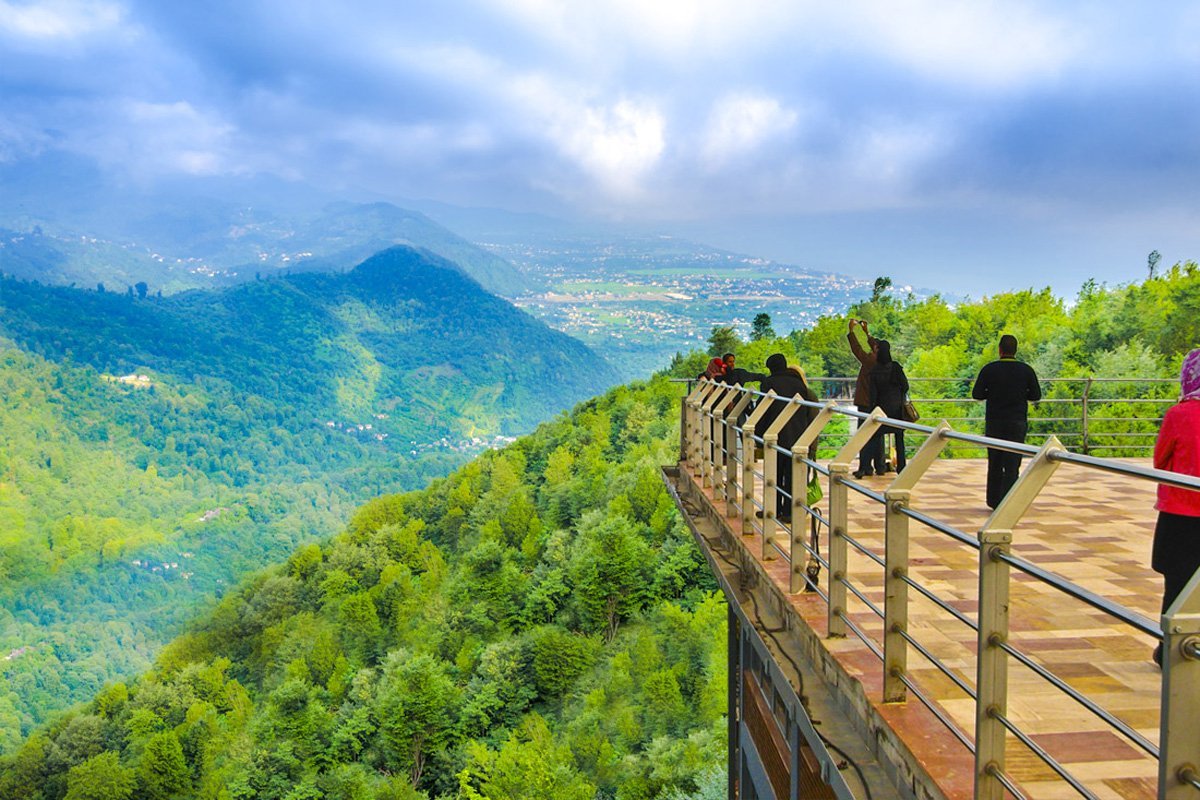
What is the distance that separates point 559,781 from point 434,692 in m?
15.7

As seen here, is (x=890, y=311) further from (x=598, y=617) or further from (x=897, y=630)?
(x=897, y=630)

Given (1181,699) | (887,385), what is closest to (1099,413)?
(887,385)

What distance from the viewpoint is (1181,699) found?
1929 mm

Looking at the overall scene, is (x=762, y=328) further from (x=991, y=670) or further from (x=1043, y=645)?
(x=991, y=670)

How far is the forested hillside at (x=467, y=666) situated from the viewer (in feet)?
135

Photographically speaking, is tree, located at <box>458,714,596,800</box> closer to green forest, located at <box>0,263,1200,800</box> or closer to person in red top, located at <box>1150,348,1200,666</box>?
green forest, located at <box>0,263,1200,800</box>

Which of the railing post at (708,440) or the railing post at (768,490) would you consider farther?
the railing post at (708,440)

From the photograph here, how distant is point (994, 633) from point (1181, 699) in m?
0.80

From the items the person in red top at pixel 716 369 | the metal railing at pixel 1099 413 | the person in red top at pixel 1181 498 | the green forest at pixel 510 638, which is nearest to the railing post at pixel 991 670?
the person in red top at pixel 1181 498

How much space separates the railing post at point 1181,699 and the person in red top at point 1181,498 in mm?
1964

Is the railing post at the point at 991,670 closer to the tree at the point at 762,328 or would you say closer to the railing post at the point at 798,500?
the railing post at the point at 798,500

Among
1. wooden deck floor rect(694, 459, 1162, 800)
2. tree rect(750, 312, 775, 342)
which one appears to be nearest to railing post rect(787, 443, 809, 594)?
wooden deck floor rect(694, 459, 1162, 800)

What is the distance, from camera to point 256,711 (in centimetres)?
7425

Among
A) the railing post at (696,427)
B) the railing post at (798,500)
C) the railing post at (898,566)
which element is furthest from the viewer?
the railing post at (696,427)
